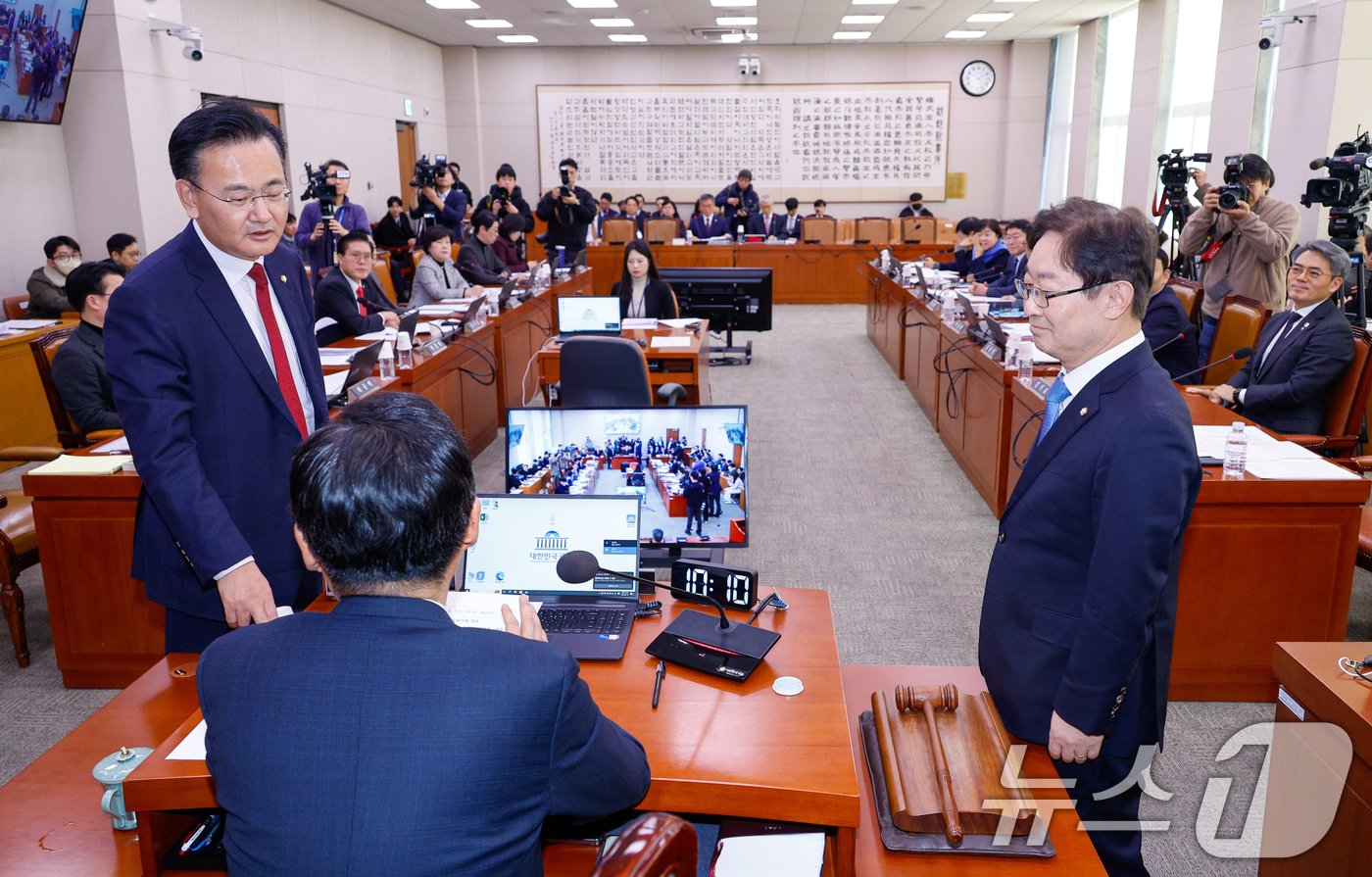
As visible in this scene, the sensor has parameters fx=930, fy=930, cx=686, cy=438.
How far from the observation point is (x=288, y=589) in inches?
78.5

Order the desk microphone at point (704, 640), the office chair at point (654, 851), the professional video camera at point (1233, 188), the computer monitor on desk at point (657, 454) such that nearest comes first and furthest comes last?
the office chair at point (654, 851)
the desk microphone at point (704, 640)
the computer monitor on desk at point (657, 454)
the professional video camera at point (1233, 188)

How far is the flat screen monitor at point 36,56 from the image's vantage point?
214 inches

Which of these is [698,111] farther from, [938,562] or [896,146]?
[938,562]

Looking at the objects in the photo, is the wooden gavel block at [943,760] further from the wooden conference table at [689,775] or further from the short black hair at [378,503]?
the short black hair at [378,503]

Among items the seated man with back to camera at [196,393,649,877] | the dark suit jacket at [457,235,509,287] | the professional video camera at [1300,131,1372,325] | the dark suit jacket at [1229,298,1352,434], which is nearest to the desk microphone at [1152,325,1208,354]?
the dark suit jacket at [1229,298,1352,434]

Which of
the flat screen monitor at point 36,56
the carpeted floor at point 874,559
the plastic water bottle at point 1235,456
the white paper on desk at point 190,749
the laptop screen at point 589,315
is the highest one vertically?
the flat screen monitor at point 36,56

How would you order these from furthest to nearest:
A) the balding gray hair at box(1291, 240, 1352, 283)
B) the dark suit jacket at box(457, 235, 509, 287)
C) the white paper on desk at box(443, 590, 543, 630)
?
the dark suit jacket at box(457, 235, 509, 287) < the balding gray hair at box(1291, 240, 1352, 283) < the white paper on desk at box(443, 590, 543, 630)

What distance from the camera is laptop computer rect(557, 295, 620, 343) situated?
17.5ft

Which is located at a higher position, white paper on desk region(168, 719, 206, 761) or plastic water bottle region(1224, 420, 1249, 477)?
plastic water bottle region(1224, 420, 1249, 477)

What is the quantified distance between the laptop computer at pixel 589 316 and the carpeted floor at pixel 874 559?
907 millimetres

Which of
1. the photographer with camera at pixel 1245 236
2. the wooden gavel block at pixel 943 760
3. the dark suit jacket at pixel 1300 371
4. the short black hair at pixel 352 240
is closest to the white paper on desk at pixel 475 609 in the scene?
the wooden gavel block at pixel 943 760

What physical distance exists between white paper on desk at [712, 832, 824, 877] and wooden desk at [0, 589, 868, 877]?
39 millimetres

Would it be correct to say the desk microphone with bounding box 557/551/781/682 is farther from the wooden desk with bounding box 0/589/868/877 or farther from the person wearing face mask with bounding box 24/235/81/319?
the person wearing face mask with bounding box 24/235/81/319

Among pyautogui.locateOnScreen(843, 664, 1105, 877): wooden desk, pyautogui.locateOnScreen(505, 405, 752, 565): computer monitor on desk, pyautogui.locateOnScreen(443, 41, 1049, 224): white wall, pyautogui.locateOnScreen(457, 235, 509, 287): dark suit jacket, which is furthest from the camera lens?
pyautogui.locateOnScreen(443, 41, 1049, 224): white wall
